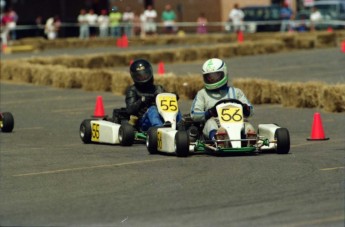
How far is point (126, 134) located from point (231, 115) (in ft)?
6.66

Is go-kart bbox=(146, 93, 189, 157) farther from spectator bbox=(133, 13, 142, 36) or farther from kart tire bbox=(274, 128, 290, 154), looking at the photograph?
spectator bbox=(133, 13, 142, 36)

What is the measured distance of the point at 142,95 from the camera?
48.9ft

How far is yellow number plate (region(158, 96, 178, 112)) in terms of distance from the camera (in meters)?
14.3

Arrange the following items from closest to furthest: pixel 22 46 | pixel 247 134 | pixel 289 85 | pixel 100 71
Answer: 1. pixel 247 134
2. pixel 289 85
3. pixel 100 71
4. pixel 22 46

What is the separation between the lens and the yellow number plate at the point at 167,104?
46.8ft

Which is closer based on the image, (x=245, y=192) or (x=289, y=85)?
(x=245, y=192)

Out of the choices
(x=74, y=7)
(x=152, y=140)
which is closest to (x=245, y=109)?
(x=152, y=140)

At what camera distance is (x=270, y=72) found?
29906 mm

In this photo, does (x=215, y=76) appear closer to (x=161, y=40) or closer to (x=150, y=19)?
(x=161, y=40)

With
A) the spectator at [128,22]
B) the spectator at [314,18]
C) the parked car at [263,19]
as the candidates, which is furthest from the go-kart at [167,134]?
the spectator at [128,22]

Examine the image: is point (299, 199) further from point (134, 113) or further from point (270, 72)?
point (270, 72)

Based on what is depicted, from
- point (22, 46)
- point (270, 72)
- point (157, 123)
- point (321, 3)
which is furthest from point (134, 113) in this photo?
point (321, 3)

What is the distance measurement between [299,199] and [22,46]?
1439 inches

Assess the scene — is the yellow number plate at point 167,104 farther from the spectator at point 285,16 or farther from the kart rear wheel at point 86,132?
the spectator at point 285,16
